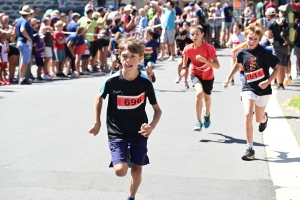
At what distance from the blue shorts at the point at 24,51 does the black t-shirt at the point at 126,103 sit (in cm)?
1103

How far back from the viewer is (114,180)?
7371 millimetres

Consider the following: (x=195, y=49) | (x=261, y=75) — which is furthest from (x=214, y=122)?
(x=261, y=75)

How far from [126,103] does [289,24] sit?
10.2 m

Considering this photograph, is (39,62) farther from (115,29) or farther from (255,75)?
(255,75)

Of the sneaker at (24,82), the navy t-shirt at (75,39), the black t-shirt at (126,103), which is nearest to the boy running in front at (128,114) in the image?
the black t-shirt at (126,103)

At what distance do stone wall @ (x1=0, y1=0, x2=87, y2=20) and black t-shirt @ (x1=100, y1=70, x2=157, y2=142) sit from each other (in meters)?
18.9

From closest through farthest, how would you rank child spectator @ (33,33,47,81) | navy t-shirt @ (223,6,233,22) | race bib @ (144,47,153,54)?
1. race bib @ (144,47,153,54)
2. child spectator @ (33,33,47,81)
3. navy t-shirt @ (223,6,233,22)

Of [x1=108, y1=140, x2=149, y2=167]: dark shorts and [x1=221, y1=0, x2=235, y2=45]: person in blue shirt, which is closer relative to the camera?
[x1=108, y1=140, x2=149, y2=167]: dark shorts

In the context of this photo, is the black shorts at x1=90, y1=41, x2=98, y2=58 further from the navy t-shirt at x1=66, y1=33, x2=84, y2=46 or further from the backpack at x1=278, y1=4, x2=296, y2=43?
the backpack at x1=278, y1=4, x2=296, y2=43

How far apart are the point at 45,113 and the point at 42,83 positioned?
547 centimetres

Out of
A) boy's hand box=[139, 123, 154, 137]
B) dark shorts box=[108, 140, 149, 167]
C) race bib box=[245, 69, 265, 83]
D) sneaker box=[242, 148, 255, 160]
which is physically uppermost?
boy's hand box=[139, 123, 154, 137]

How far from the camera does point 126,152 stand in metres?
6.23

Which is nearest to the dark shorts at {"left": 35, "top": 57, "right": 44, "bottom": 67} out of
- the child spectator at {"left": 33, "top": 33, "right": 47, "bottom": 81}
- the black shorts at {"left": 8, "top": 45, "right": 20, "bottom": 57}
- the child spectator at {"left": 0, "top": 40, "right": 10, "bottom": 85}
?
the child spectator at {"left": 33, "top": 33, "right": 47, "bottom": 81}

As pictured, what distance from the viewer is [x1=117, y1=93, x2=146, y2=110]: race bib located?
6238 mm
